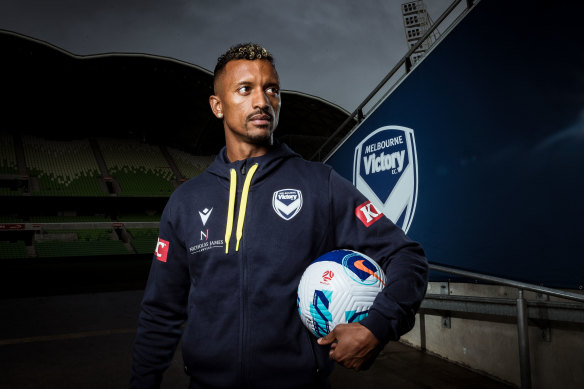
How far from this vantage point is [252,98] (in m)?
1.51

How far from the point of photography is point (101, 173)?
23.8 metres

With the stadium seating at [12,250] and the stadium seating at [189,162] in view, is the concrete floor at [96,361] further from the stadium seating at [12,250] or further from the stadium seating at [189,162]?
the stadium seating at [189,162]

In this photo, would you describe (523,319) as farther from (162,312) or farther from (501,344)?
(162,312)

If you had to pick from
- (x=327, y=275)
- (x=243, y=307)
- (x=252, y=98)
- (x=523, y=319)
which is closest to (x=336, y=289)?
(x=327, y=275)

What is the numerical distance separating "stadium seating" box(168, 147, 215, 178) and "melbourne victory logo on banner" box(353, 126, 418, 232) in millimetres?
22060

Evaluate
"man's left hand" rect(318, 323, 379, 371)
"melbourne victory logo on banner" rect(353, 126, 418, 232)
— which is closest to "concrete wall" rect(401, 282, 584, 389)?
"melbourne victory logo on banner" rect(353, 126, 418, 232)

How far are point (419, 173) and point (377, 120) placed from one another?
1.11 meters

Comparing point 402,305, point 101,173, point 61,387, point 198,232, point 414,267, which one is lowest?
point 61,387

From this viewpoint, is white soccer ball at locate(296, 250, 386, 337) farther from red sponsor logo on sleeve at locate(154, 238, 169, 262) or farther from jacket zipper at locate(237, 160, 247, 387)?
red sponsor logo on sleeve at locate(154, 238, 169, 262)

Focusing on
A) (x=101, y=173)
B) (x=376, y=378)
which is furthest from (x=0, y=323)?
(x=101, y=173)

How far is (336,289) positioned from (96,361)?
12.6 ft

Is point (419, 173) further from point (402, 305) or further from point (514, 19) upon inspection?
point (402, 305)

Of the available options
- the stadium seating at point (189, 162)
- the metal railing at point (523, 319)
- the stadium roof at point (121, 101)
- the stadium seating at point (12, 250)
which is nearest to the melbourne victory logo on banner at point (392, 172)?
the metal railing at point (523, 319)

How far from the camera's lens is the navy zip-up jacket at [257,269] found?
1272 millimetres
